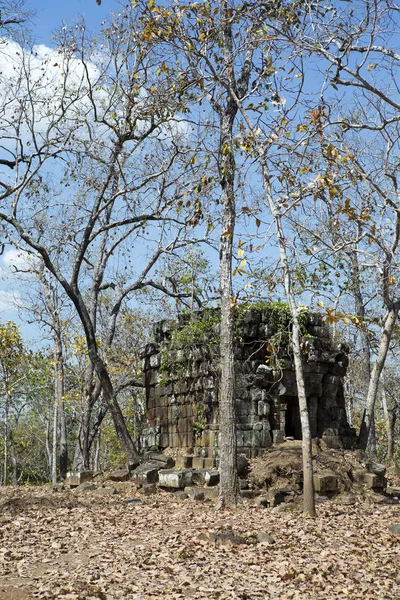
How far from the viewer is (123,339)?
27.2m

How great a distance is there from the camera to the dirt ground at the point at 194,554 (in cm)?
714

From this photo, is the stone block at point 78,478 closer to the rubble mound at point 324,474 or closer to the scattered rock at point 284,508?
the rubble mound at point 324,474

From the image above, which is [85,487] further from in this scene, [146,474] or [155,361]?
[155,361]

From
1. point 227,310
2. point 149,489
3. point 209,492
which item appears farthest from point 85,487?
point 227,310

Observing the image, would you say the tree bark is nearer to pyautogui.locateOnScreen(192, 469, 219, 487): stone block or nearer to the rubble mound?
the rubble mound

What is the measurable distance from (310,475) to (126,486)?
5.84m

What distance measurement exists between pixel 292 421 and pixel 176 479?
4.14 m

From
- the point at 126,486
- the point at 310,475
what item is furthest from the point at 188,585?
the point at 126,486

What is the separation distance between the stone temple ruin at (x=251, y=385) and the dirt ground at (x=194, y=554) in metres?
4.13

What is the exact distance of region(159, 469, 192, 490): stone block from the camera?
1470 cm

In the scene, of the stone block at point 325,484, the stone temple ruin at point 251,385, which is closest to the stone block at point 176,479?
the stone temple ruin at point 251,385

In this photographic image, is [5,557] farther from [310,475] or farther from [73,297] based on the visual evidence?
[73,297]

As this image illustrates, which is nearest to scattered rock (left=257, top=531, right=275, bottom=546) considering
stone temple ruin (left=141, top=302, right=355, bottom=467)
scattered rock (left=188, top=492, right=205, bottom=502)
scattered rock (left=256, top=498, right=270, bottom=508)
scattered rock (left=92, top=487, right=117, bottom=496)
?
scattered rock (left=256, top=498, right=270, bottom=508)

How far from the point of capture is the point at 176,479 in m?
14.8
